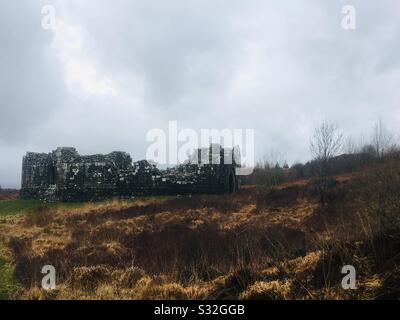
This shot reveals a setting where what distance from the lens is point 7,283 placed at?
755 centimetres

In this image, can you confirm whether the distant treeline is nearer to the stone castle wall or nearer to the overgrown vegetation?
the stone castle wall

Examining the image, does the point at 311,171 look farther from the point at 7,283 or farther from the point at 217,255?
the point at 7,283

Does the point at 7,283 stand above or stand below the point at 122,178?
below

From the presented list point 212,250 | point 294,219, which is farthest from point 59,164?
point 212,250

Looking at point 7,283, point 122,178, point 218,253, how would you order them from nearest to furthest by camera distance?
point 7,283, point 218,253, point 122,178

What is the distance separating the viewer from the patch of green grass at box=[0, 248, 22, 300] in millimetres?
6587

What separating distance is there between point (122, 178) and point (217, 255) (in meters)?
17.6

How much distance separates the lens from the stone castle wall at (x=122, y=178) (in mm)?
25000

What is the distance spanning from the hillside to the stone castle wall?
8.80 metres

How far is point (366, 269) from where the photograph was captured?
5.38 m

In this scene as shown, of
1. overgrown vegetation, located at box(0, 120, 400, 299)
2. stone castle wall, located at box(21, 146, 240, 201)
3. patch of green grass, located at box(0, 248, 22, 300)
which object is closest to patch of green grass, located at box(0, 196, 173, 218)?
stone castle wall, located at box(21, 146, 240, 201)

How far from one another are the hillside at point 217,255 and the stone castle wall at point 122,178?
8.80 m

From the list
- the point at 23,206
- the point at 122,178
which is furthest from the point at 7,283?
the point at 122,178
